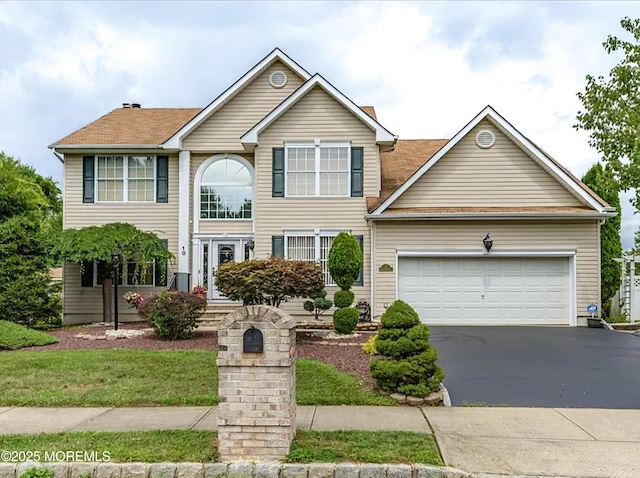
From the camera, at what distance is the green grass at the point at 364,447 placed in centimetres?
521

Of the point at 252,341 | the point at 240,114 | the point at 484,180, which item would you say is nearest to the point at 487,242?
the point at 484,180

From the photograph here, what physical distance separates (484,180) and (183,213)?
9371 mm

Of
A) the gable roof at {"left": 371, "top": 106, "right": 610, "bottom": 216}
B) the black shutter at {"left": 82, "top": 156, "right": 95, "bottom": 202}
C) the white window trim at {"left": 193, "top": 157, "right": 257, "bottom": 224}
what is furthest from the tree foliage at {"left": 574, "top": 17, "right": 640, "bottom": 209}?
the black shutter at {"left": 82, "top": 156, "right": 95, "bottom": 202}

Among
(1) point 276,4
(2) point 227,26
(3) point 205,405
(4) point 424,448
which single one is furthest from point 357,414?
(2) point 227,26

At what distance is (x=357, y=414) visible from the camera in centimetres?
703

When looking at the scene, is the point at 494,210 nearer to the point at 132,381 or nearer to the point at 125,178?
the point at 132,381

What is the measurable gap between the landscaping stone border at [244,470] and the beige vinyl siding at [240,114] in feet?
43.1

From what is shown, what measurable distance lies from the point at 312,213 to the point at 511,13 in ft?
24.8

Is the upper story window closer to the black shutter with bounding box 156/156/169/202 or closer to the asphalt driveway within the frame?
the black shutter with bounding box 156/156/169/202

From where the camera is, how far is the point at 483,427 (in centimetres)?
648

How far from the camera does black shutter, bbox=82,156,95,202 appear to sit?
Result: 1742 centimetres

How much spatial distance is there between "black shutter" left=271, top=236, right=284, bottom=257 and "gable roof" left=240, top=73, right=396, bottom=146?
305 centimetres

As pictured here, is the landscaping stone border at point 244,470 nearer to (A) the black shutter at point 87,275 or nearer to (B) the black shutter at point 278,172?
(B) the black shutter at point 278,172

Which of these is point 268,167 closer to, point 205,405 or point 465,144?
point 465,144
